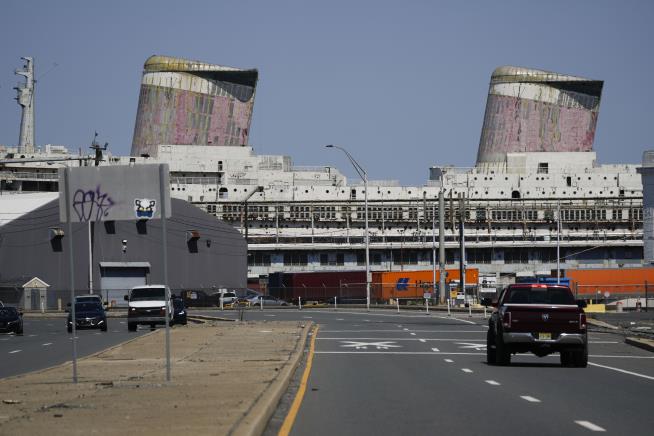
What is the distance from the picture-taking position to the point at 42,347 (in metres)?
37.4

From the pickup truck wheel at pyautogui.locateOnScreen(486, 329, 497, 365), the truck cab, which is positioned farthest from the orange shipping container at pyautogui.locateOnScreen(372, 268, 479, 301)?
the pickup truck wheel at pyautogui.locateOnScreen(486, 329, 497, 365)

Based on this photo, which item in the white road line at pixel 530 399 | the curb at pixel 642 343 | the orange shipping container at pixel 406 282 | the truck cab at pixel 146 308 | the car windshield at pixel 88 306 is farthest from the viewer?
the orange shipping container at pixel 406 282

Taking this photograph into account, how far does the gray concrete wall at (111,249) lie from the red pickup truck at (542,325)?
207 feet

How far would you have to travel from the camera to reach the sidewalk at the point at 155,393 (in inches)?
513

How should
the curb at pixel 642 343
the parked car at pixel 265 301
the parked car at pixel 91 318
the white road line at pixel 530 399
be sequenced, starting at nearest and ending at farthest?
the white road line at pixel 530 399
the curb at pixel 642 343
the parked car at pixel 91 318
the parked car at pixel 265 301

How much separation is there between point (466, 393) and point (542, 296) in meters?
7.84

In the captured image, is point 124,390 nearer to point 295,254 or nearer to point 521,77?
point 295,254

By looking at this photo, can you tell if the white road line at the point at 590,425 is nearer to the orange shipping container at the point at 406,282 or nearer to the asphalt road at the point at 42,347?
the asphalt road at the point at 42,347

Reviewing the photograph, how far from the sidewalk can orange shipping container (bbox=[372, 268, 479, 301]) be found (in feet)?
205

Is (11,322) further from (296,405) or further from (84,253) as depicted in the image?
(84,253)

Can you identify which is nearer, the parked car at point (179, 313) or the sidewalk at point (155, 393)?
the sidewalk at point (155, 393)

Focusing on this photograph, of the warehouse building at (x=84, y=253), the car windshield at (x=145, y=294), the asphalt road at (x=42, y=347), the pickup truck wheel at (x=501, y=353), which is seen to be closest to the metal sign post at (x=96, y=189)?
the asphalt road at (x=42, y=347)

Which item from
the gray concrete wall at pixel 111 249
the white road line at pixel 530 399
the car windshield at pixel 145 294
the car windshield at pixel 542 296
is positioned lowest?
the white road line at pixel 530 399

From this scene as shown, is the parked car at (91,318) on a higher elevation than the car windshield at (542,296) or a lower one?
lower
